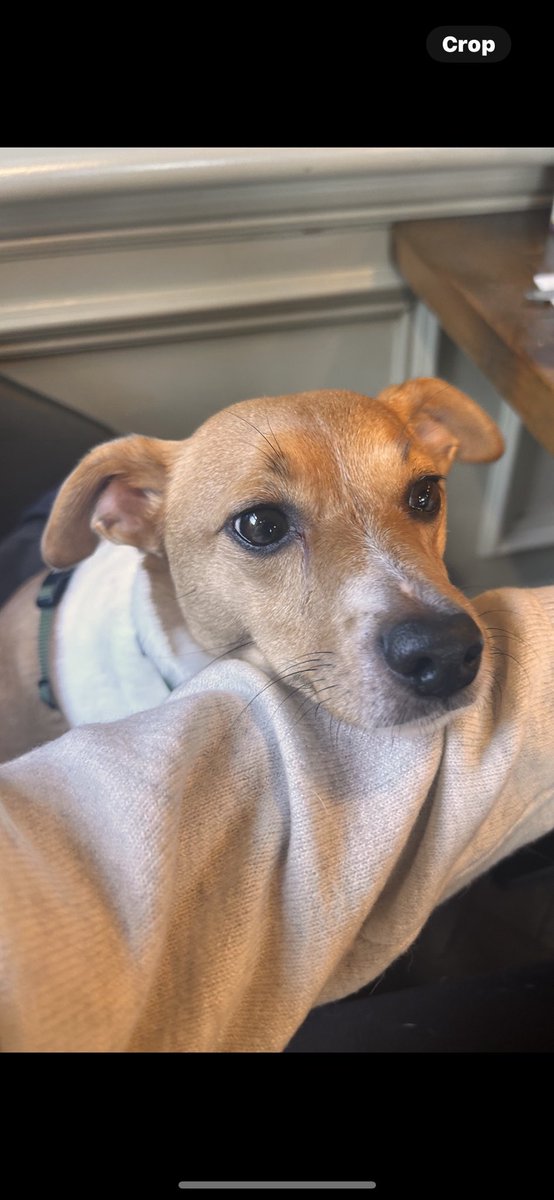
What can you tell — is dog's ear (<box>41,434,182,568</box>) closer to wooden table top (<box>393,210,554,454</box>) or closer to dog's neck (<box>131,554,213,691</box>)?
dog's neck (<box>131,554,213,691</box>)

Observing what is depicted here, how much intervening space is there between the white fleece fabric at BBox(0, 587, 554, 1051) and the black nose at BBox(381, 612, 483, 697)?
44mm

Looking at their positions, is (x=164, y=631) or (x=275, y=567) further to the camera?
(x=164, y=631)

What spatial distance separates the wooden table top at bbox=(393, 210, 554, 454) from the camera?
110 cm

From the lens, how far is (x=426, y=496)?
1.00 m

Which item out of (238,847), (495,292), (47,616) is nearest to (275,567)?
(238,847)

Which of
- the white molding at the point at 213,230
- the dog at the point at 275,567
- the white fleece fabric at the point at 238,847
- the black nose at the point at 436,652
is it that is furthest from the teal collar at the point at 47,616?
the black nose at the point at 436,652

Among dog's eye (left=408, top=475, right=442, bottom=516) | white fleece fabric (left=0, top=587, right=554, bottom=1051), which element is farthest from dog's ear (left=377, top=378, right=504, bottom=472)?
white fleece fabric (left=0, top=587, right=554, bottom=1051)

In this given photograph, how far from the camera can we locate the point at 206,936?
2.14 feet

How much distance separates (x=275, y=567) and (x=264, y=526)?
0.17 ft

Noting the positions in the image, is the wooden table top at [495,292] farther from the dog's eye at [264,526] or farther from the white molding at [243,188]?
the dog's eye at [264,526]

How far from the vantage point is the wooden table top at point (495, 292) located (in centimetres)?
110

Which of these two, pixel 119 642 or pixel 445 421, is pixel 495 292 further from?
pixel 119 642

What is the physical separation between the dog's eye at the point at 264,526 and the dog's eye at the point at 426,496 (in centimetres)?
17
